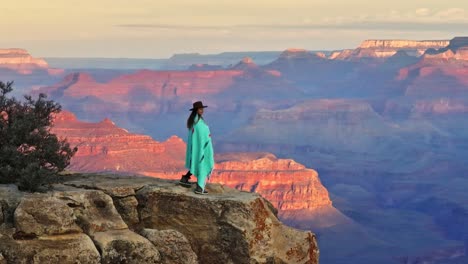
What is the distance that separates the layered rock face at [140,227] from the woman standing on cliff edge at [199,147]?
42cm

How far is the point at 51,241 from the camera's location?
50.7ft

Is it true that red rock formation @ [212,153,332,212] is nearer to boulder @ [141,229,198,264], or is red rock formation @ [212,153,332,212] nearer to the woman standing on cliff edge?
the woman standing on cliff edge

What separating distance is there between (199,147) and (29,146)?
308 centimetres

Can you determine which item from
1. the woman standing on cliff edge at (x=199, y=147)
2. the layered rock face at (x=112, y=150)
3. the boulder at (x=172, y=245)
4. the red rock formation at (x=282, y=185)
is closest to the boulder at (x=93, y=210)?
the boulder at (x=172, y=245)

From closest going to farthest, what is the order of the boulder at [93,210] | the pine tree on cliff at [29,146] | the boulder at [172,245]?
the boulder at [93,210]
the boulder at [172,245]
the pine tree on cliff at [29,146]

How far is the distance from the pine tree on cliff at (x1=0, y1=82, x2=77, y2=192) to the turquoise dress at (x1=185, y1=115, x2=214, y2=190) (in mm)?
2298

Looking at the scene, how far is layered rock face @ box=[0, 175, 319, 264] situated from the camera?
15.5m

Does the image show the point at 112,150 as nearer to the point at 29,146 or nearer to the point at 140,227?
the point at 29,146

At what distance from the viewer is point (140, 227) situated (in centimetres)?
1738

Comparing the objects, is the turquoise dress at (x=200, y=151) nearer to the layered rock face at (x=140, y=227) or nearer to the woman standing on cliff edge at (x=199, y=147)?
the woman standing on cliff edge at (x=199, y=147)

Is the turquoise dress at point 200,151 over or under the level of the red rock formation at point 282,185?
over

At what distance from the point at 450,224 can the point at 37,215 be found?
147 metres

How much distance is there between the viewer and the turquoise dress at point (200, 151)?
1797 cm

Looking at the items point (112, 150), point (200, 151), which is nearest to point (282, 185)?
point (112, 150)
